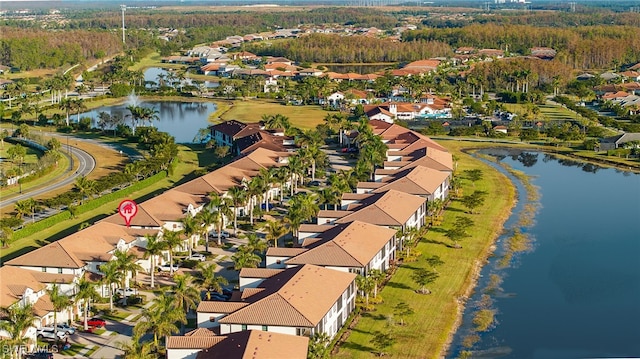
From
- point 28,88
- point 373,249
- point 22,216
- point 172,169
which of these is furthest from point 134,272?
point 28,88

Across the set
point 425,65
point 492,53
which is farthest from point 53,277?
point 492,53

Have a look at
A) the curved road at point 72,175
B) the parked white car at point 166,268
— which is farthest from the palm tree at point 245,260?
the curved road at point 72,175

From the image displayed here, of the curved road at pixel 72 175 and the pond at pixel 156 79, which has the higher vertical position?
the pond at pixel 156 79

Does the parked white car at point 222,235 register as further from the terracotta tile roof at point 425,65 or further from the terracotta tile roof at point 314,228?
the terracotta tile roof at point 425,65

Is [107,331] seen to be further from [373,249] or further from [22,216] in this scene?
[22,216]

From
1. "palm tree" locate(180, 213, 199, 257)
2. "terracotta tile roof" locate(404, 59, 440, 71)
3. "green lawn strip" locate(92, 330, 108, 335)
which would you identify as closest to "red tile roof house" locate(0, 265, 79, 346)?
"green lawn strip" locate(92, 330, 108, 335)

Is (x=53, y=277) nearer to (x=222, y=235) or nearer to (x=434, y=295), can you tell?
(x=222, y=235)

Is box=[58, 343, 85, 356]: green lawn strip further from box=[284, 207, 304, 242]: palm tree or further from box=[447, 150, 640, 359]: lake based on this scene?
box=[284, 207, 304, 242]: palm tree
